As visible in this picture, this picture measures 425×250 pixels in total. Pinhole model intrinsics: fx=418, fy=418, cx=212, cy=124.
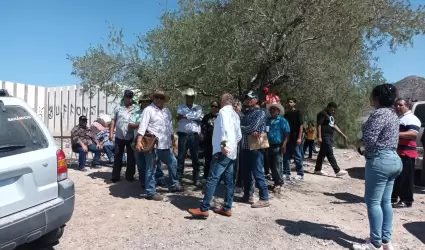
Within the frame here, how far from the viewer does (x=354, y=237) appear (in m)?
5.20

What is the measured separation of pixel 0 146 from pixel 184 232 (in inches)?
96.6

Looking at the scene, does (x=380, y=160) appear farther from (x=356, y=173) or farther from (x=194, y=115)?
(x=356, y=173)

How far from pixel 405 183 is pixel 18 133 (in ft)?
18.3

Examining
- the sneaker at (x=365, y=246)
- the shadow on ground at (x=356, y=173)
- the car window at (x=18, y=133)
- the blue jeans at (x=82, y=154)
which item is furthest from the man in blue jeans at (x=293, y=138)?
the car window at (x=18, y=133)

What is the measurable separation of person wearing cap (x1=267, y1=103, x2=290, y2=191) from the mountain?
26868 mm

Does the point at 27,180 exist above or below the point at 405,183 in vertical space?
above

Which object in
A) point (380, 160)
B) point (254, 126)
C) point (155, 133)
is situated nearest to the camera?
point (380, 160)

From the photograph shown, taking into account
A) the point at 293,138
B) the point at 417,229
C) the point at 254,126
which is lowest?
the point at 417,229

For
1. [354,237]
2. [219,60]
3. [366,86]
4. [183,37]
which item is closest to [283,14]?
[219,60]

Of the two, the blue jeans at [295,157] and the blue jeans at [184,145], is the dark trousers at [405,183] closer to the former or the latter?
the blue jeans at [295,157]

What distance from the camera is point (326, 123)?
9375 mm

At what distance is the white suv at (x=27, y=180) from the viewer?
11.9 feet

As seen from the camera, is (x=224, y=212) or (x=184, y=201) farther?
(x=184, y=201)

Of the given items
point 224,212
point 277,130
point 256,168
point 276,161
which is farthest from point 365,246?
point 277,130
